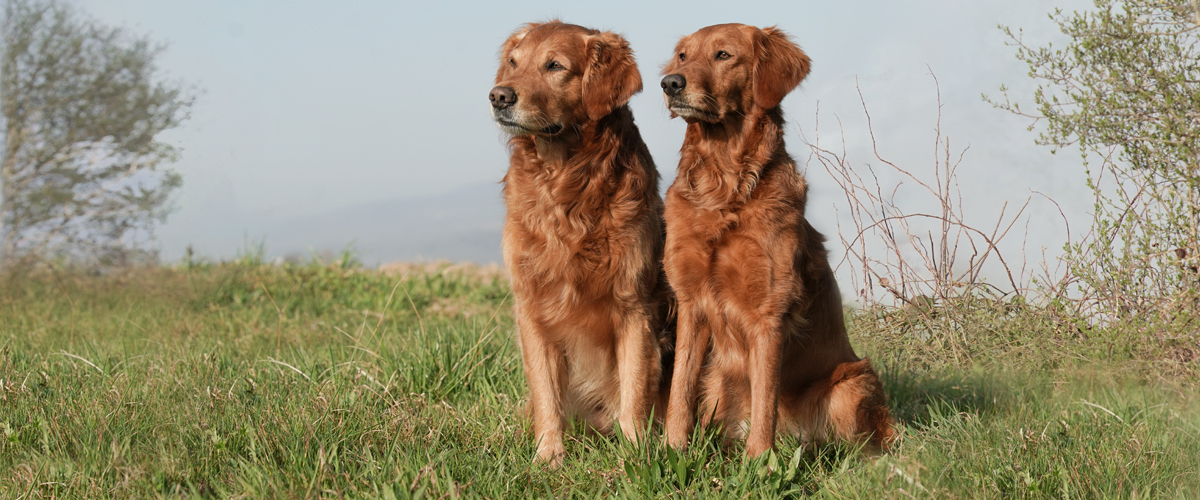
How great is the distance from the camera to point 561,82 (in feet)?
10.7

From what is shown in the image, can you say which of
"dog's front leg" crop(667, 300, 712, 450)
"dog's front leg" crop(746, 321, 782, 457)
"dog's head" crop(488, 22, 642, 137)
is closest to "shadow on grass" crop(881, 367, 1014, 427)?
"dog's front leg" crop(746, 321, 782, 457)

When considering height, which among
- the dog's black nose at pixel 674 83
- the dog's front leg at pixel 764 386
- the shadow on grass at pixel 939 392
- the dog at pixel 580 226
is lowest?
the shadow on grass at pixel 939 392

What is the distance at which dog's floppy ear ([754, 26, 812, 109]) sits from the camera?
122 inches

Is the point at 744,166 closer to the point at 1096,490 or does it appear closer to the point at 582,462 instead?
the point at 582,462

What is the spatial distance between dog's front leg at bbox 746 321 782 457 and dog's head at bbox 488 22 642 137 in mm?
1078

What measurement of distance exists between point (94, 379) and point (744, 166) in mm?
3283

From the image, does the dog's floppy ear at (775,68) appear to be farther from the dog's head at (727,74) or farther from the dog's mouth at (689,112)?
the dog's mouth at (689,112)

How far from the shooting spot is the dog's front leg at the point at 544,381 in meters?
3.30

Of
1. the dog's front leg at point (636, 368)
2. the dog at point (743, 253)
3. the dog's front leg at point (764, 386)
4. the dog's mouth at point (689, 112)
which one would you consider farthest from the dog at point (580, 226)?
the dog's front leg at point (764, 386)

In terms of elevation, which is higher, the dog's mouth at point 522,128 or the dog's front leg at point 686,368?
the dog's mouth at point 522,128

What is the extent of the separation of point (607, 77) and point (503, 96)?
1.44 ft

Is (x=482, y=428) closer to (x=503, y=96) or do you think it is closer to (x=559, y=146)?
(x=559, y=146)

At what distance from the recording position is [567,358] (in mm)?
3424

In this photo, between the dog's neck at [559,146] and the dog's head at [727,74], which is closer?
the dog's head at [727,74]
